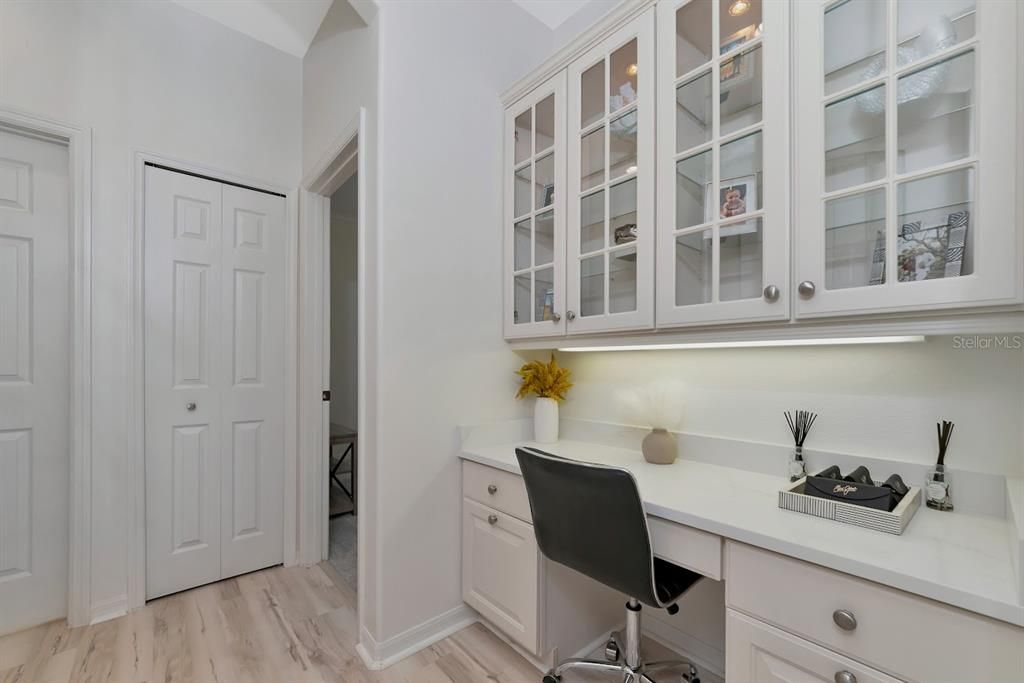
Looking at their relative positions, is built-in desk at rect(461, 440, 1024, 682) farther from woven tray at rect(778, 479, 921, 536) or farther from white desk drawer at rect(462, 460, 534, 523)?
white desk drawer at rect(462, 460, 534, 523)

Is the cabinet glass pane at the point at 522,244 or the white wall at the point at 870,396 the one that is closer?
the white wall at the point at 870,396

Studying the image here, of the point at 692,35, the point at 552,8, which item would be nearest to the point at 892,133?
the point at 692,35

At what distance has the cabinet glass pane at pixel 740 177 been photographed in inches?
49.2

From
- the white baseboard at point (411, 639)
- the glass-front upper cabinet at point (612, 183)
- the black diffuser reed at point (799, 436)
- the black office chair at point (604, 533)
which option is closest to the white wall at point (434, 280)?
the white baseboard at point (411, 639)

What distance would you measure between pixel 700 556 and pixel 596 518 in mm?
268

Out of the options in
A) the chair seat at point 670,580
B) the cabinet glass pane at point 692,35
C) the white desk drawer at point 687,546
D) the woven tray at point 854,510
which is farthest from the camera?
the cabinet glass pane at point 692,35

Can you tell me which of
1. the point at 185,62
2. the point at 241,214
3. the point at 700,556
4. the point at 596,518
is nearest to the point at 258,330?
the point at 241,214

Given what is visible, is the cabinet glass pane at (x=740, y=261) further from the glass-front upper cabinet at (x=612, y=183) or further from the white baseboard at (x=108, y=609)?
the white baseboard at (x=108, y=609)

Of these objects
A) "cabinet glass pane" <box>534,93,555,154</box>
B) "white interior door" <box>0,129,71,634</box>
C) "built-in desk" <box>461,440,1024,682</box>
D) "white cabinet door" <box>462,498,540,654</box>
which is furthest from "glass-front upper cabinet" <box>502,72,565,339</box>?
"white interior door" <box>0,129,71,634</box>

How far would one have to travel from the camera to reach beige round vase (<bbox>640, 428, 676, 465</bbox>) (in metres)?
1.62

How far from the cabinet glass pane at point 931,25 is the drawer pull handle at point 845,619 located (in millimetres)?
1205

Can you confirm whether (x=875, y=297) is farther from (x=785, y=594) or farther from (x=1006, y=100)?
(x=785, y=594)

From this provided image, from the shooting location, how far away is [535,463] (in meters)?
1.34

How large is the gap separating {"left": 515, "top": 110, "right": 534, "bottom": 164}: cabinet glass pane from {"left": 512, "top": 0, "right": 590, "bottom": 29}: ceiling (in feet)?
2.30
